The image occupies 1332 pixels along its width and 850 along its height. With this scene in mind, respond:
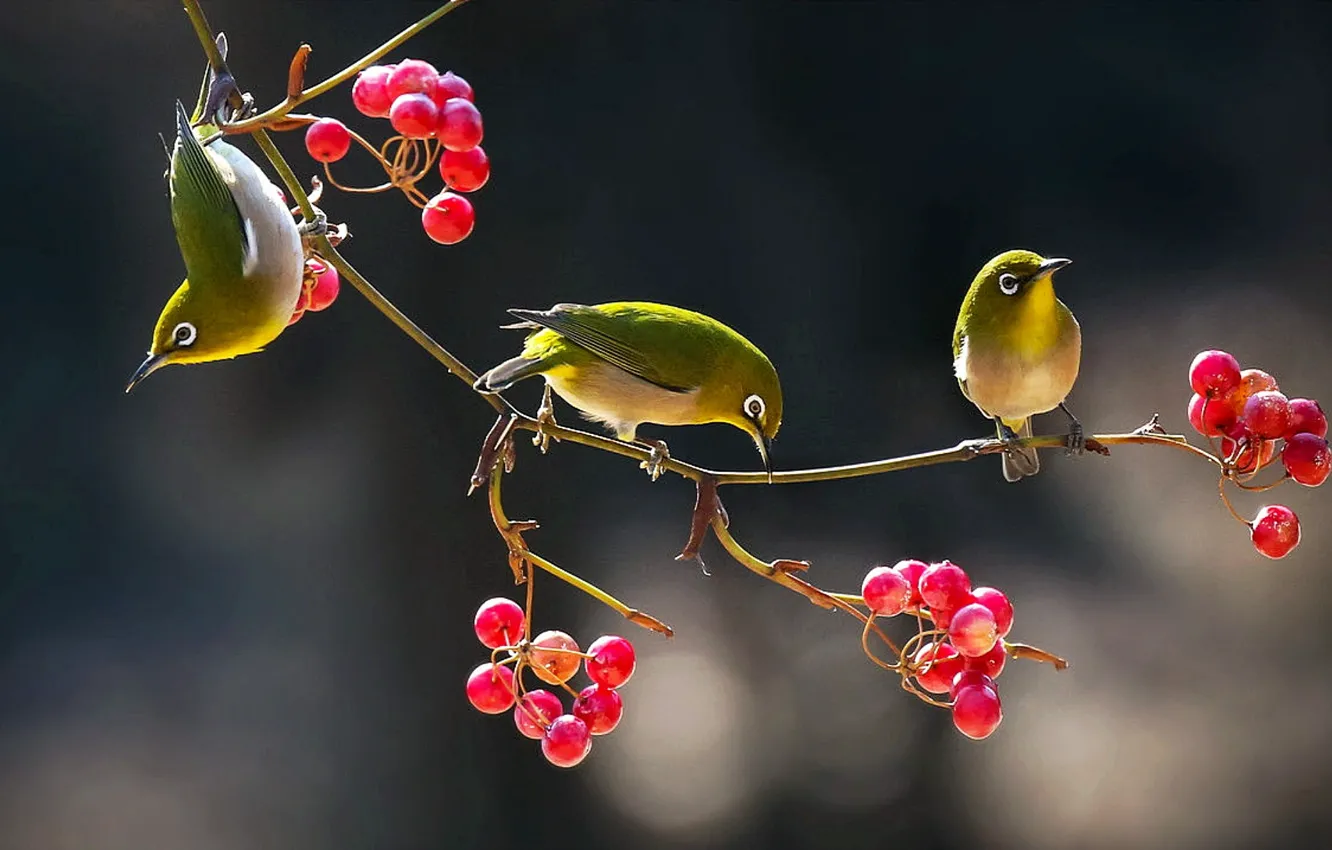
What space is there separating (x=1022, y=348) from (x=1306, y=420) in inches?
12.7

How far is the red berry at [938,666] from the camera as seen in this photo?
0.84m

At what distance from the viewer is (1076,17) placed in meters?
2.77

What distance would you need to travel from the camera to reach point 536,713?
87 cm

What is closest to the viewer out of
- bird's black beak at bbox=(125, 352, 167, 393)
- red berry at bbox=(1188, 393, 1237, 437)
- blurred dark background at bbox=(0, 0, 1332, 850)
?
bird's black beak at bbox=(125, 352, 167, 393)

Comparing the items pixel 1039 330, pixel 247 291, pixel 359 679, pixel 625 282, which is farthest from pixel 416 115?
pixel 359 679

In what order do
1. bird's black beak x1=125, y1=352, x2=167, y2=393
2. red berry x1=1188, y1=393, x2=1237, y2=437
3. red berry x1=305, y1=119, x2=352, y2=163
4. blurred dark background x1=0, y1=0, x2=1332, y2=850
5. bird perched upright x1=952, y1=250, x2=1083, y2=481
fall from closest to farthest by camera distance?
bird's black beak x1=125, y1=352, x2=167, y2=393 → red berry x1=1188, y1=393, x2=1237, y2=437 → red berry x1=305, y1=119, x2=352, y2=163 → bird perched upright x1=952, y1=250, x2=1083, y2=481 → blurred dark background x1=0, y1=0, x2=1332, y2=850

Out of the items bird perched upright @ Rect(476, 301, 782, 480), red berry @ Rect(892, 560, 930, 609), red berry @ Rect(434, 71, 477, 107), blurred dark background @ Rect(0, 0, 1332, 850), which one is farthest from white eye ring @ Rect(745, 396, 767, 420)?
blurred dark background @ Rect(0, 0, 1332, 850)

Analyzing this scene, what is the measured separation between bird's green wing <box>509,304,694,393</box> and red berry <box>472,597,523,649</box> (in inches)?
7.3

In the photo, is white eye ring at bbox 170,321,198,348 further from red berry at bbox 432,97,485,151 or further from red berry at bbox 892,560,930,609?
red berry at bbox 892,560,930,609

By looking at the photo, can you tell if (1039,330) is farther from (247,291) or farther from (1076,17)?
(1076,17)

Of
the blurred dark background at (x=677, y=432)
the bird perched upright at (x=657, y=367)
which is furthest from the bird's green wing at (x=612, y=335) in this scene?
the blurred dark background at (x=677, y=432)

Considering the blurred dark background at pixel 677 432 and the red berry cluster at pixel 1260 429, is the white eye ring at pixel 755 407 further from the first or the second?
the blurred dark background at pixel 677 432

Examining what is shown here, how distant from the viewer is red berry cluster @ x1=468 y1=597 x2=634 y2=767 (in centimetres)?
85

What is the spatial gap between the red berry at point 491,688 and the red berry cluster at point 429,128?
0.99 feet
